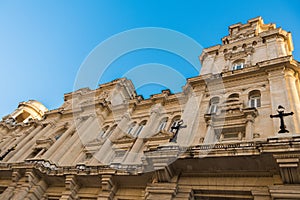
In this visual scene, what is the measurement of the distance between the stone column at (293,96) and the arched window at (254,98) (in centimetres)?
211

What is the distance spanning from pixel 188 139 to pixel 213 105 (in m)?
4.99

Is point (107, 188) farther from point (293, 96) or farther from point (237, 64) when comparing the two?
point (237, 64)

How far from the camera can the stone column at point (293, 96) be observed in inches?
526

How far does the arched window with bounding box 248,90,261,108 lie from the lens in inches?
678

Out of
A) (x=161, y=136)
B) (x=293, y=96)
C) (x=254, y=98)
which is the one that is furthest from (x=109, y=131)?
(x=293, y=96)

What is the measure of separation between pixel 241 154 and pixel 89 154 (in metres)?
14.8

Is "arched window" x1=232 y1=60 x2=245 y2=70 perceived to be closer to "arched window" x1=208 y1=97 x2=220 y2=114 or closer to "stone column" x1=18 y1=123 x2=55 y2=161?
"arched window" x1=208 y1=97 x2=220 y2=114

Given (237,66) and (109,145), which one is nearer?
(109,145)

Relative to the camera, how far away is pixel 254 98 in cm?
1797

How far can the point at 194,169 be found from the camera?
512 inches

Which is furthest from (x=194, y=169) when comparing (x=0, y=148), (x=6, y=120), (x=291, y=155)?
(x=6, y=120)

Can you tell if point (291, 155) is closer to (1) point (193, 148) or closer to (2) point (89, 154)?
(1) point (193, 148)

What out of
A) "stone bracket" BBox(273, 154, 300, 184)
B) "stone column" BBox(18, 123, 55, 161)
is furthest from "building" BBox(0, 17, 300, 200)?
"stone column" BBox(18, 123, 55, 161)

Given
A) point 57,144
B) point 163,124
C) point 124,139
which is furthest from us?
point 57,144
